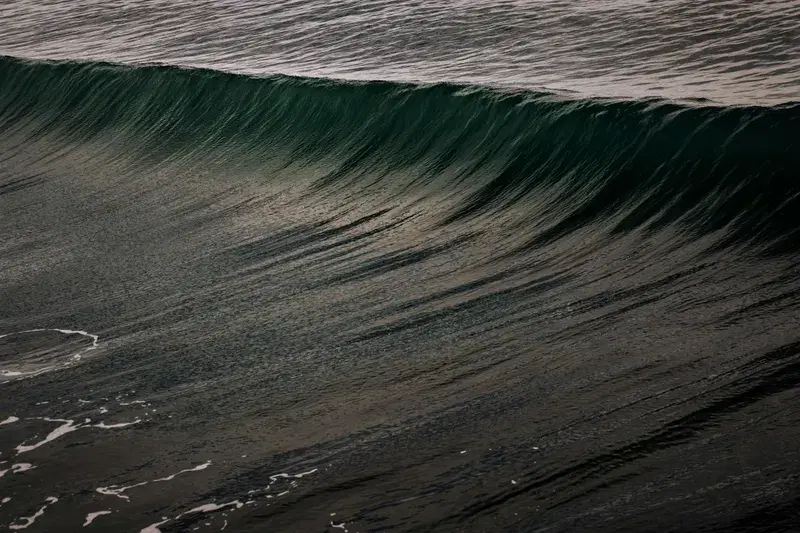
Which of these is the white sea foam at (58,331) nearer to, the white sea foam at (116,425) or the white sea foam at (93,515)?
the white sea foam at (116,425)

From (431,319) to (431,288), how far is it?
42 cm

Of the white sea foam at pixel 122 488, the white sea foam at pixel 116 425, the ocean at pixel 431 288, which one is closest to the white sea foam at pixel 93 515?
the ocean at pixel 431 288

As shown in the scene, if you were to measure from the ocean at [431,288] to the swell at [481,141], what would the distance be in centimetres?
3

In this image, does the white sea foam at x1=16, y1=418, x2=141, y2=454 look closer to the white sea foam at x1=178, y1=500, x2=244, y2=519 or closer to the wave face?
the wave face

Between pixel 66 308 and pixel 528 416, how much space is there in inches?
142

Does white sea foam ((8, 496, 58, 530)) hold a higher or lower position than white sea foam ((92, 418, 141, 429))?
lower

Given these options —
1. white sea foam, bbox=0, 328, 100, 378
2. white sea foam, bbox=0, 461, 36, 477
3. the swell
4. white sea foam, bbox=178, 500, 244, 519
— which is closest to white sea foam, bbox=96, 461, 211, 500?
white sea foam, bbox=178, 500, 244, 519

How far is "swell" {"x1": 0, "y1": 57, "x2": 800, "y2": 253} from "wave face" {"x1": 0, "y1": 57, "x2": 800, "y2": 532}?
27 mm

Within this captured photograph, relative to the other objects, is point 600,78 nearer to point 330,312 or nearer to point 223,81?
point 330,312

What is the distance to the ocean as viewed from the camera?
4.58 meters

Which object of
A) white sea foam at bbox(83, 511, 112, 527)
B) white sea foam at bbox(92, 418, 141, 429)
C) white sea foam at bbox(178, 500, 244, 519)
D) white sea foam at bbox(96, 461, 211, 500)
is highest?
white sea foam at bbox(92, 418, 141, 429)

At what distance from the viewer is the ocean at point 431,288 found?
458 centimetres

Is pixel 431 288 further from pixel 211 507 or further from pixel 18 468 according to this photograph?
pixel 18 468

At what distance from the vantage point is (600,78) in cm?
865
